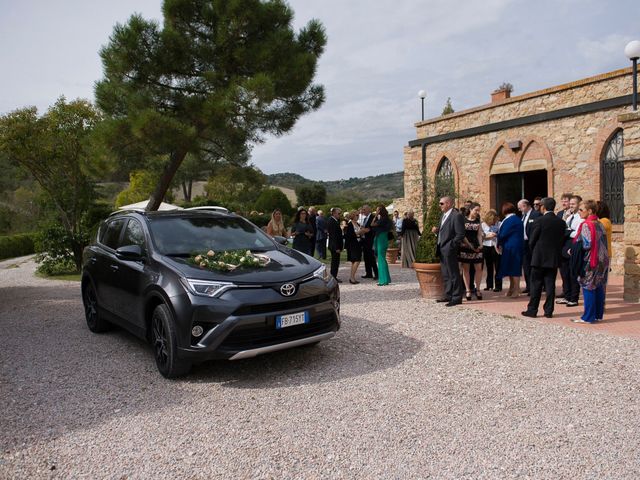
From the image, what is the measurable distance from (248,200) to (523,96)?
36.6 metres

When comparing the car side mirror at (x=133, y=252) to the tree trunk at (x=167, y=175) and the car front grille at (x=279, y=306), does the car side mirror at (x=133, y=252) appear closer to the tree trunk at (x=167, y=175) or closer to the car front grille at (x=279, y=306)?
the car front grille at (x=279, y=306)

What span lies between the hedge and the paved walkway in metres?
24.4

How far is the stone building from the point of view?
40.4 ft

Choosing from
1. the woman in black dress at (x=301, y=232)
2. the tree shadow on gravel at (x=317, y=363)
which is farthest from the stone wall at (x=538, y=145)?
the tree shadow on gravel at (x=317, y=363)

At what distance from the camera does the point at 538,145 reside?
48.5ft

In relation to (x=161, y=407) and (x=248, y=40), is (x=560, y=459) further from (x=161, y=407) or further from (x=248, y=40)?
(x=248, y=40)

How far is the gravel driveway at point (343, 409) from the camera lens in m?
3.26

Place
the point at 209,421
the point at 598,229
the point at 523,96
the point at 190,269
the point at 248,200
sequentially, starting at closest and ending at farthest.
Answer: the point at 209,421
the point at 190,269
the point at 598,229
the point at 523,96
the point at 248,200

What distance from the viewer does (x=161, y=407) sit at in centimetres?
429

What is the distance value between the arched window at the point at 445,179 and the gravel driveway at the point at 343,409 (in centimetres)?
1135

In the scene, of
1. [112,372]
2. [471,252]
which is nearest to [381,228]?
[471,252]

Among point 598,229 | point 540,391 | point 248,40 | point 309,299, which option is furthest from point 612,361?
point 248,40

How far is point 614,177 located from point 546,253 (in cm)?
719

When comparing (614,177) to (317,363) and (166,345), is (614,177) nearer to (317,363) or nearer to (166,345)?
(317,363)
